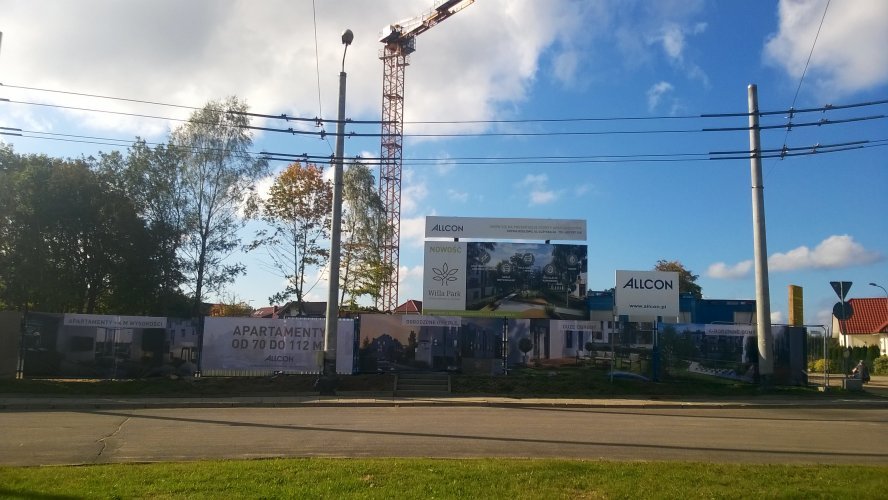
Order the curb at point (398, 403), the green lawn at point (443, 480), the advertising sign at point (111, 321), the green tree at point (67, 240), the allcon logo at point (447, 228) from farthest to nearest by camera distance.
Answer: the allcon logo at point (447, 228), the green tree at point (67, 240), the advertising sign at point (111, 321), the curb at point (398, 403), the green lawn at point (443, 480)

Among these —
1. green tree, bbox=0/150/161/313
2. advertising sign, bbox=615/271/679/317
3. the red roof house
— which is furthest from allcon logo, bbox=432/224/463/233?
the red roof house

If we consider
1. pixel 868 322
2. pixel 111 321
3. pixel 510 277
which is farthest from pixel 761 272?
pixel 868 322

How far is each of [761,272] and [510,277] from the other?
35.3ft

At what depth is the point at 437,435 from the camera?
14.1m

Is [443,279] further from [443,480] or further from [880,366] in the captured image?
[880,366]

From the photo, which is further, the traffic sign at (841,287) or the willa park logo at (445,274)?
the willa park logo at (445,274)

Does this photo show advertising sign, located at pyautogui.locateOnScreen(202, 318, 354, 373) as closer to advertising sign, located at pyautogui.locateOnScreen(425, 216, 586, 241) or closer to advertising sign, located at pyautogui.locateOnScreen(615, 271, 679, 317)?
advertising sign, located at pyautogui.locateOnScreen(425, 216, 586, 241)

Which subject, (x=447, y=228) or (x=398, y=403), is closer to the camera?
(x=398, y=403)

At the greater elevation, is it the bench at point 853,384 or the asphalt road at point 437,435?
the bench at point 853,384

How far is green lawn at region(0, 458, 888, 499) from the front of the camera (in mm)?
8094

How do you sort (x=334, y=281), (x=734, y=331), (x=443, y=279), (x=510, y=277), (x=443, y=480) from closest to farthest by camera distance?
(x=443, y=480) → (x=334, y=281) → (x=734, y=331) → (x=443, y=279) → (x=510, y=277)

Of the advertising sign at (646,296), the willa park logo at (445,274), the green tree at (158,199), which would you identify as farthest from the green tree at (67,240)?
the advertising sign at (646,296)

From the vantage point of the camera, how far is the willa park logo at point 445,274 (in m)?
32.2

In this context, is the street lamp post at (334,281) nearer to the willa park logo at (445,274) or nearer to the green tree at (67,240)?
the willa park logo at (445,274)
